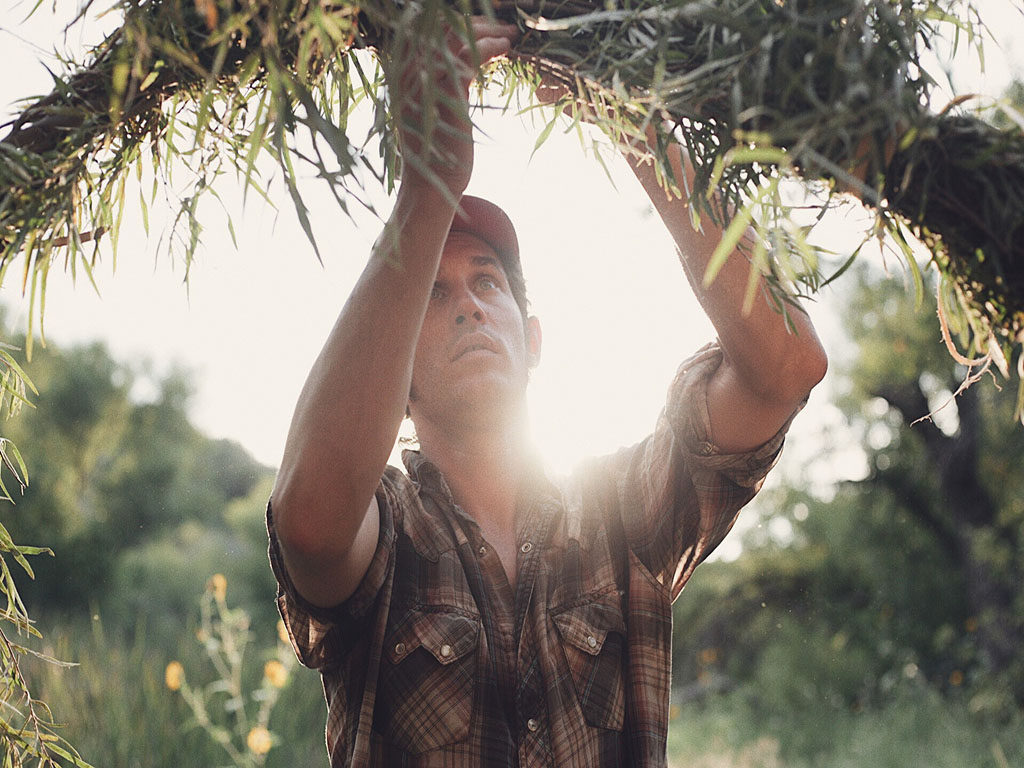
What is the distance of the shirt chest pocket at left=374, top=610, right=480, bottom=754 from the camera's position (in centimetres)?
142

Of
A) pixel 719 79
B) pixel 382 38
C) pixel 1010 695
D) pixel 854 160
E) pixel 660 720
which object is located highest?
pixel 1010 695

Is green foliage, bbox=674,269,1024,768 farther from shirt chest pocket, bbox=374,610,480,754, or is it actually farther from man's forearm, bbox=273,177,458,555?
man's forearm, bbox=273,177,458,555

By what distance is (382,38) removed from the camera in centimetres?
95

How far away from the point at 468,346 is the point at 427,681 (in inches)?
24.6

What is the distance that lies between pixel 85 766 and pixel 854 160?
1.14 m

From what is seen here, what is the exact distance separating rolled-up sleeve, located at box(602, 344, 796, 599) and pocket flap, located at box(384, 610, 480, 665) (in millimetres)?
417

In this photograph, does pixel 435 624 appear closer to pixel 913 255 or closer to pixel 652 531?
pixel 652 531

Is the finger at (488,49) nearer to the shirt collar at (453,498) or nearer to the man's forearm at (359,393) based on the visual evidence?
the man's forearm at (359,393)

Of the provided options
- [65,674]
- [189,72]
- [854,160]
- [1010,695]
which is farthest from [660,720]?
[1010,695]

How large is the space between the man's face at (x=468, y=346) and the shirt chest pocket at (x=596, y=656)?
17.0 inches

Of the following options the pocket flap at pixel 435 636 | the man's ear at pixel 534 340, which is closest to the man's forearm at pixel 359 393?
the pocket flap at pixel 435 636

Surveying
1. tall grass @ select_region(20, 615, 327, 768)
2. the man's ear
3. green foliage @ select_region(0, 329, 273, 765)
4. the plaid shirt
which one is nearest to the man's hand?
the plaid shirt

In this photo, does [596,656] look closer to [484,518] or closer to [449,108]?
[484,518]

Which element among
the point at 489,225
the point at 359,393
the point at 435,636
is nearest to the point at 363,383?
the point at 359,393
